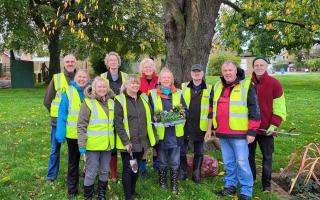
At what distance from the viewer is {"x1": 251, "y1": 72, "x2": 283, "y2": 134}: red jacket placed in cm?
594

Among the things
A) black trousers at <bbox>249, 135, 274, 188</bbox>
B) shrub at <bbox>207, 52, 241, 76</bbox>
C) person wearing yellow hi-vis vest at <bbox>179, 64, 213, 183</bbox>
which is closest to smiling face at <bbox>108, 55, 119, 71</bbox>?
person wearing yellow hi-vis vest at <bbox>179, 64, 213, 183</bbox>

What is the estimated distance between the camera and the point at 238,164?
5820 millimetres

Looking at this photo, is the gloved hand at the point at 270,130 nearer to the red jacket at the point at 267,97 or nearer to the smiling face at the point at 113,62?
the red jacket at the point at 267,97

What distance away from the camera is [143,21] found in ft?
82.2

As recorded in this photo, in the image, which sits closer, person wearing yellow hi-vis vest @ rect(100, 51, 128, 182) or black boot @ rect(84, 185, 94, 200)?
black boot @ rect(84, 185, 94, 200)

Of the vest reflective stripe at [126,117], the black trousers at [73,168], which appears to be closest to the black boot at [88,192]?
the black trousers at [73,168]

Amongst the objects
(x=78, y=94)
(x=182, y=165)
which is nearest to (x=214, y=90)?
(x=182, y=165)

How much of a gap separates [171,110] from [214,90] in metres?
0.69

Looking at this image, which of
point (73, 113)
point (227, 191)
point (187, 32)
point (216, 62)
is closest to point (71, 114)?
point (73, 113)

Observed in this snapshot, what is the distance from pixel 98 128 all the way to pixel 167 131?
3.55ft

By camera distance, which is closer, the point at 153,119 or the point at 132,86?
the point at 132,86

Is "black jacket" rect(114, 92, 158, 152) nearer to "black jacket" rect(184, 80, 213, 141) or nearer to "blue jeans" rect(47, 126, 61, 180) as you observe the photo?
"black jacket" rect(184, 80, 213, 141)

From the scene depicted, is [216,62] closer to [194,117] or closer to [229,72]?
[194,117]

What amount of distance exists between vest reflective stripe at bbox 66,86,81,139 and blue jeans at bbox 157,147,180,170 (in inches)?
50.8
